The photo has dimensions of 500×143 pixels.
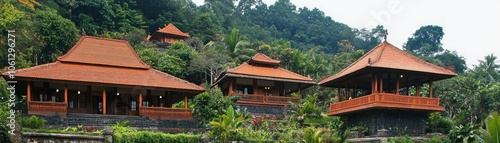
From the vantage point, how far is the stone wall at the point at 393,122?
23766mm

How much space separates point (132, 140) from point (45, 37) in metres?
16.2

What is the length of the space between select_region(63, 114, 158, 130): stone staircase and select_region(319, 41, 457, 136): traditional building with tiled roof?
8914mm

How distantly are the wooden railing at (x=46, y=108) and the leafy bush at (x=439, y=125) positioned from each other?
16574 mm

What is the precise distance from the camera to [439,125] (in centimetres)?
2503

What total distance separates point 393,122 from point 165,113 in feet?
34.8

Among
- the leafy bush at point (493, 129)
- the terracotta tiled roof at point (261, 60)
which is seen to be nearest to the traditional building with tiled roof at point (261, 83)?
the terracotta tiled roof at point (261, 60)

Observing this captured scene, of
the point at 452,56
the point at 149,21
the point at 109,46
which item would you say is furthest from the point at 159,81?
the point at 452,56

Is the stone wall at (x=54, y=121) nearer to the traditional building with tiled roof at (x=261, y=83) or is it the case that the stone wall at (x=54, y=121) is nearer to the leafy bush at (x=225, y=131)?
the leafy bush at (x=225, y=131)

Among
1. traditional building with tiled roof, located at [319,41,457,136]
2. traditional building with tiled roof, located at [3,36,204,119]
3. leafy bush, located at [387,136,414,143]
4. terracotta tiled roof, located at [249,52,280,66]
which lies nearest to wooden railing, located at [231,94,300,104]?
terracotta tiled roof, located at [249,52,280,66]

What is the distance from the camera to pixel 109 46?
28.5m

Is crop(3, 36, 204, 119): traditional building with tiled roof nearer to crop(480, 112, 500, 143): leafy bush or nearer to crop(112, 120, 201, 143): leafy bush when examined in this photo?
crop(112, 120, 201, 143): leafy bush

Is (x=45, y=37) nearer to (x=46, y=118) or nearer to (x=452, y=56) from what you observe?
(x=46, y=118)

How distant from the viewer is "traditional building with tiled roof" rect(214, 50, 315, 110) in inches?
1241

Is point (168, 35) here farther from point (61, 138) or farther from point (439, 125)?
point (61, 138)
